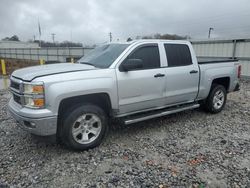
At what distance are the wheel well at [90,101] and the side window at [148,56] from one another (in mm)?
971

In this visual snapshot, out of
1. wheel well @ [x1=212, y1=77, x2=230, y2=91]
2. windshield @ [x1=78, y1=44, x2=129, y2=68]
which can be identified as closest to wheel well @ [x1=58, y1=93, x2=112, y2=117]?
windshield @ [x1=78, y1=44, x2=129, y2=68]

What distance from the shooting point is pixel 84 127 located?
3848 mm

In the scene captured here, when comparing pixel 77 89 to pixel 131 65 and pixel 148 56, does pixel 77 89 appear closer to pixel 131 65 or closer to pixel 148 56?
pixel 131 65

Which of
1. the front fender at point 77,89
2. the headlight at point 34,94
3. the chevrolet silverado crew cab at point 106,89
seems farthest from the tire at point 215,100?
the headlight at point 34,94

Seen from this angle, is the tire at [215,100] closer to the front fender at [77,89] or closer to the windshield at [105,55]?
the windshield at [105,55]

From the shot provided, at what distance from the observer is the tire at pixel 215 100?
583 cm

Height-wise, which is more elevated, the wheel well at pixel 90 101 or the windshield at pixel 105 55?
the windshield at pixel 105 55

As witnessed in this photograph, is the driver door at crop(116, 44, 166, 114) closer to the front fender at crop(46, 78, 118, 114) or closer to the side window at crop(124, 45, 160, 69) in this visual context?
the side window at crop(124, 45, 160, 69)

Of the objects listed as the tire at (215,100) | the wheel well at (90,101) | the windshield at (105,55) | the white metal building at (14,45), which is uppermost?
the white metal building at (14,45)

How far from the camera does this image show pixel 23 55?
4109cm

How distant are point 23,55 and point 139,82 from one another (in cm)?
4193

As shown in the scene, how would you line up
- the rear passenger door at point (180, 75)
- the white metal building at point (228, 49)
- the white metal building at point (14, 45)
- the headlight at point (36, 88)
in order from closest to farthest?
the headlight at point (36, 88)
the rear passenger door at point (180, 75)
the white metal building at point (228, 49)
the white metal building at point (14, 45)

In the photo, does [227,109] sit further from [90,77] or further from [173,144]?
[90,77]

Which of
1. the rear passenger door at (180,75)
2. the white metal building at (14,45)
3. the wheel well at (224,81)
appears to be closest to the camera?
the rear passenger door at (180,75)
